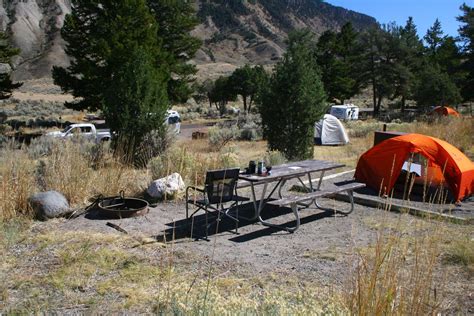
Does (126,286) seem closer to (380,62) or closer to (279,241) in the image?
(279,241)

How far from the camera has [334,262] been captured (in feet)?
18.0

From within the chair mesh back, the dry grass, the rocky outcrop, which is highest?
the rocky outcrop

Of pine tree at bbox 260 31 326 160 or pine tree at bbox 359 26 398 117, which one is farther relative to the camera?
pine tree at bbox 359 26 398 117

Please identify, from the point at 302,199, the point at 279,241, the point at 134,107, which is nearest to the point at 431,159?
the point at 302,199

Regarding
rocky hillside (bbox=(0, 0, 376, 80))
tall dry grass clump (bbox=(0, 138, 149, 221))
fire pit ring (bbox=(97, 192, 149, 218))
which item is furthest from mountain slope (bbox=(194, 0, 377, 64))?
fire pit ring (bbox=(97, 192, 149, 218))

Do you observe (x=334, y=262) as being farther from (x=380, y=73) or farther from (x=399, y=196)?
(x=380, y=73)

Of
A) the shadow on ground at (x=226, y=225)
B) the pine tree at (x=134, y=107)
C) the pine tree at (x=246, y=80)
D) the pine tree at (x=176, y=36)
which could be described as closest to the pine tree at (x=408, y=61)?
the pine tree at (x=246, y=80)

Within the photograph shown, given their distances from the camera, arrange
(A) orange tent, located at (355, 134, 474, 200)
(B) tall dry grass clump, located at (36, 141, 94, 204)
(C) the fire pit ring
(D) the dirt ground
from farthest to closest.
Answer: (A) orange tent, located at (355, 134, 474, 200)
(B) tall dry grass clump, located at (36, 141, 94, 204)
(C) the fire pit ring
(D) the dirt ground

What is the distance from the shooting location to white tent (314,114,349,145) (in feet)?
66.8

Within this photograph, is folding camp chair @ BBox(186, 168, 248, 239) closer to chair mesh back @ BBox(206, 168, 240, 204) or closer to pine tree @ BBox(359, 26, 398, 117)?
chair mesh back @ BBox(206, 168, 240, 204)

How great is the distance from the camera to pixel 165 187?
8547 mm

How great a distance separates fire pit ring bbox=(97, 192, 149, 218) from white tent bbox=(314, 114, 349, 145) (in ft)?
44.1

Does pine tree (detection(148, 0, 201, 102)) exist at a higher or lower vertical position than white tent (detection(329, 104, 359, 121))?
higher

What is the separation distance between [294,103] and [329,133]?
8.37 meters
